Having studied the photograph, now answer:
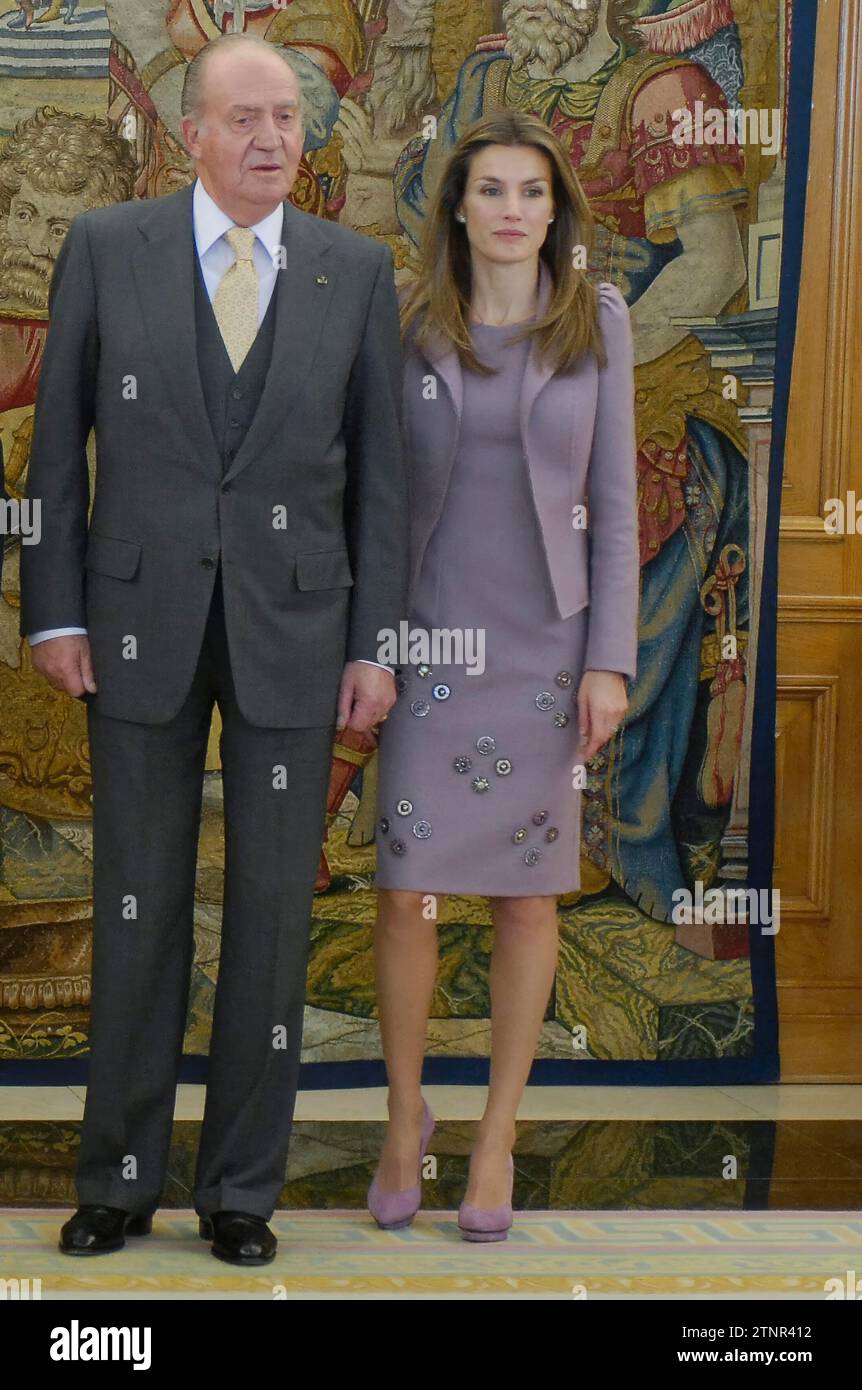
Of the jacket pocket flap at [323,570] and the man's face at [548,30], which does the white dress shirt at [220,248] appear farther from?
the man's face at [548,30]

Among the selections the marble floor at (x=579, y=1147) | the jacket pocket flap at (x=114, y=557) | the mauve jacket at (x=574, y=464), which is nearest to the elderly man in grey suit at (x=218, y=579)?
the jacket pocket flap at (x=114, y=557)

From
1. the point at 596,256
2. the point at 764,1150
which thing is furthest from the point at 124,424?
the point at 764,1150

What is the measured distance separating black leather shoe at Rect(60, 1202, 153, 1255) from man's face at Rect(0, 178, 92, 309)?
1.97 m

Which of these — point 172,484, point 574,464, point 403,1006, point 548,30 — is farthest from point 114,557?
point 548,30

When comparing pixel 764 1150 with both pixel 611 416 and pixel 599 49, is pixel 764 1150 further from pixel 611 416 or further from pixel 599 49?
pixel 599 49

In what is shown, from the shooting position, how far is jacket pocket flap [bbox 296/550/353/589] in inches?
109

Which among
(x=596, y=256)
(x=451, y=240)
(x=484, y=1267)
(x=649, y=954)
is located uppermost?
(x=596, y=256)

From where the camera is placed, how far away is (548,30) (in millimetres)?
4008

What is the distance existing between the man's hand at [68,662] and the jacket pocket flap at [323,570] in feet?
1.08

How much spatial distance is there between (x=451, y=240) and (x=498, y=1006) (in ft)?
4.03

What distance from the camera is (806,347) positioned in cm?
421

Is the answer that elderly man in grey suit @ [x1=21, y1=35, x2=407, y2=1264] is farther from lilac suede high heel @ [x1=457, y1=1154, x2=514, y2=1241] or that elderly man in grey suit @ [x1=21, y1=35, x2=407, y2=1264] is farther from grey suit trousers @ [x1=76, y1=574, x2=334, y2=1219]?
lilac suede high heel @ [x1=457, y1=1154, x2=514, y2=1241]

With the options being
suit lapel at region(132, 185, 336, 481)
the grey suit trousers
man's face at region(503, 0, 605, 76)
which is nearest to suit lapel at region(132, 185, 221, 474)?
suit lapel at region(132, 185, 336, 481)

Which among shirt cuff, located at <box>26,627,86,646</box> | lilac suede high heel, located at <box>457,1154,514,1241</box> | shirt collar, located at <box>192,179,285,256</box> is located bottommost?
lilac suede high heel, located at <box>457,1154,514,1241</box>
